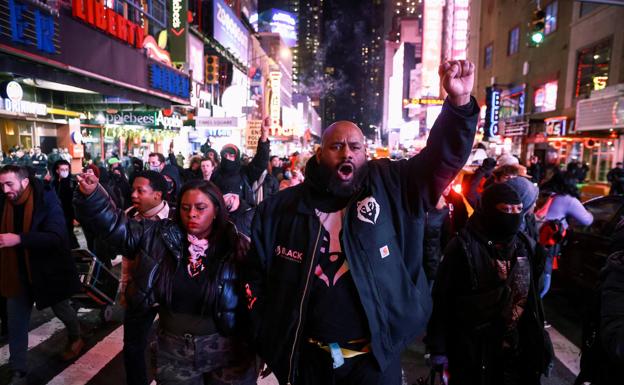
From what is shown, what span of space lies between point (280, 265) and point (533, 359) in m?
1.94

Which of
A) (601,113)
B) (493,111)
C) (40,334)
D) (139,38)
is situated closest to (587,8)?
(601,113)

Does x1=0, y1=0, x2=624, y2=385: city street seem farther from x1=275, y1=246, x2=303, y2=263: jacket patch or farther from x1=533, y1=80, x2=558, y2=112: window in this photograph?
x1=533, y1=80, x2=558, y2=112: window

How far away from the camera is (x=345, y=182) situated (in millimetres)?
2307

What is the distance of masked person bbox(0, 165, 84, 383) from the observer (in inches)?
152

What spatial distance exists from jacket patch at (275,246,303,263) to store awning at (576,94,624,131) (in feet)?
56.4

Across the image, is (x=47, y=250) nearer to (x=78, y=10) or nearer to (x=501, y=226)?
(x=501, y=226)

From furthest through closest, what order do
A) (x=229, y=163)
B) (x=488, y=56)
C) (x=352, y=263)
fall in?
1. (x=488, y=56)
2. (x=229, y=163)
3. (x=352, y=263)

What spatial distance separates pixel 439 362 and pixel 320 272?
4.55 feet

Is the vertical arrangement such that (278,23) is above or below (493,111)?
above

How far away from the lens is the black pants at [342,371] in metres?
2.20

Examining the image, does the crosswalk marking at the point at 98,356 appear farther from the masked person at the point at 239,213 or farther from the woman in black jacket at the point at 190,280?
the masked person at the point at 239,213

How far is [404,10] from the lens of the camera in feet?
504

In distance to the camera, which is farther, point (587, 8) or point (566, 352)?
point (587, 8)

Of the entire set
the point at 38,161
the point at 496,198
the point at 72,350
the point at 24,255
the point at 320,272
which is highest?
the point at 496,198
